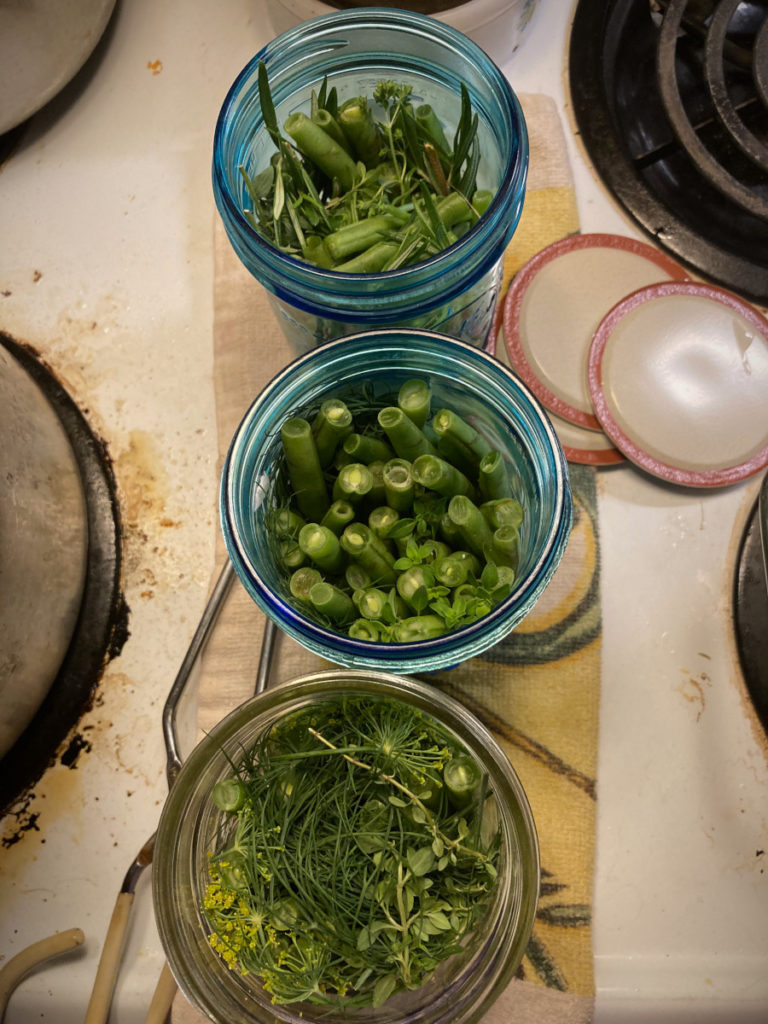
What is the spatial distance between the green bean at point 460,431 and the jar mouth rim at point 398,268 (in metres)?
0.08

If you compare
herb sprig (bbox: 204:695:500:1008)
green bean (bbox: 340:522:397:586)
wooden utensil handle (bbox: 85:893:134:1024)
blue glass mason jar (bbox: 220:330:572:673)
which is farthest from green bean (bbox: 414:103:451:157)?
wooden utensil handle (bbox: 85:893:134:1024)

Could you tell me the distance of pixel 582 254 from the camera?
616 mm

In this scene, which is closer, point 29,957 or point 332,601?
point 332,601

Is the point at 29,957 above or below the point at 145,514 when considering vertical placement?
below

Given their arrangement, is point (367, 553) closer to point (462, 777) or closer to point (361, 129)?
point (462, 777)

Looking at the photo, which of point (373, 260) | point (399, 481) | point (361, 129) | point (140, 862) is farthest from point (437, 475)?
point (140, 862)

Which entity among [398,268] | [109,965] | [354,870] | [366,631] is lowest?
[109,965]

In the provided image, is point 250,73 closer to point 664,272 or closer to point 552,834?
point 664,272

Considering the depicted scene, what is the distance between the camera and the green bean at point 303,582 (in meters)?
0.45

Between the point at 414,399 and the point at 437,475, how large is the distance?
5 cm

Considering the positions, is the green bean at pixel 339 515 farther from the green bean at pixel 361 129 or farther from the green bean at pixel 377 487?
the green bean at pixel 361 129

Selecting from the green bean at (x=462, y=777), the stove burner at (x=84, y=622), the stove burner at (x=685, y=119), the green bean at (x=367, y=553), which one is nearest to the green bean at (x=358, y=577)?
the green bean at (x=367, y=553)

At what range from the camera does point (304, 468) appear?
45 centimetres

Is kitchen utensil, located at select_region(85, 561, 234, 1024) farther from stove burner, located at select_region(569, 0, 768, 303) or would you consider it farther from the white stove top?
stove burner, located at select_region(569, 0, 768, 303)
